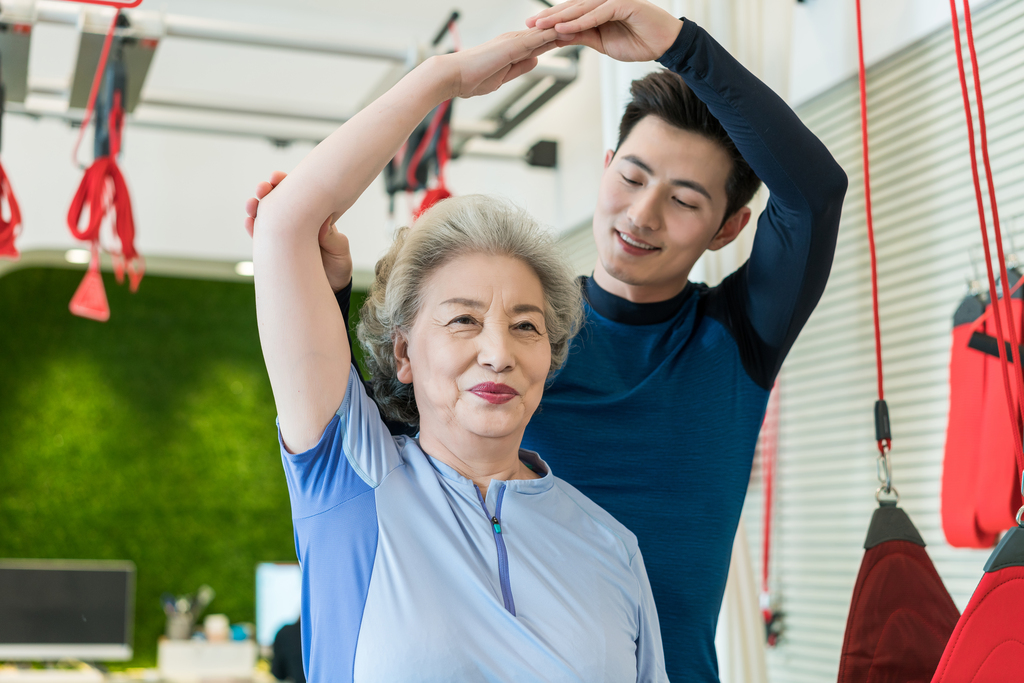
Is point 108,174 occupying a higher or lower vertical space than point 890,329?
higher

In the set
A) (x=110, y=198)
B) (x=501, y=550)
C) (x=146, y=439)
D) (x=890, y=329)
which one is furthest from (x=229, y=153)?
(x=501, y=550)

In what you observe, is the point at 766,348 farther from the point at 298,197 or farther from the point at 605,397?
the point at 298,197

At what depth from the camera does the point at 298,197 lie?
3.10 ft

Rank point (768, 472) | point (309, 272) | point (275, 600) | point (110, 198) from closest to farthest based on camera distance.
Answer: point (309, 272) < point (110, 198) < point (768, 472) < point (275, 600)

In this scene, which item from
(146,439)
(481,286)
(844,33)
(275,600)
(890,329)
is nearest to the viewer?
(481,286)

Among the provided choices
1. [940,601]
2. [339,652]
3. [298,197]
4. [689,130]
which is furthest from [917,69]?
[339,652]

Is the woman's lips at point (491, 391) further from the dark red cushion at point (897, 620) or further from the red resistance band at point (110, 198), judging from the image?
the red resistance band at point (110, 198)

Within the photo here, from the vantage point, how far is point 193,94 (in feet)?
10.8

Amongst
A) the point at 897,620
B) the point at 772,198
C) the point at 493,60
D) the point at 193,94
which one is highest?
the point at 193,94

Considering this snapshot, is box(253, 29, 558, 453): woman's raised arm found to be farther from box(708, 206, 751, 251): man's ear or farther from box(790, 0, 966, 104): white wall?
box(790, 0, 966, 104): white wall

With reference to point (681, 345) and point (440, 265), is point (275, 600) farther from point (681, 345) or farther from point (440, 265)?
point (440, 265)

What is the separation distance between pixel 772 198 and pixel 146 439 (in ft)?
16.2

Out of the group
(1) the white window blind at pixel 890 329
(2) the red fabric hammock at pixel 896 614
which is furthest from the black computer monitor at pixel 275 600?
(2) the red fabric hammock at pixel 896 614

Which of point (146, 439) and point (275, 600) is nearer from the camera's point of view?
point (275, 600)
